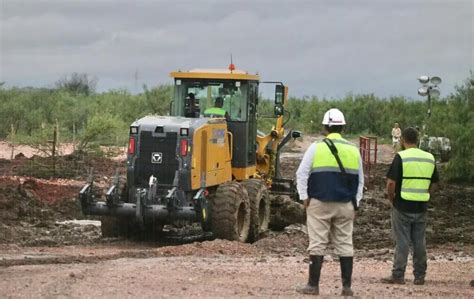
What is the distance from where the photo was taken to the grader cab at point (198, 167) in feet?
60.3

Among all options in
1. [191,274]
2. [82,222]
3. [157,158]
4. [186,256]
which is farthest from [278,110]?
[191,274]

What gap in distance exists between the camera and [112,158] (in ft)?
123

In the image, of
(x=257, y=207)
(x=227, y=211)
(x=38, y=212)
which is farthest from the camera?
(x=38, y=212)

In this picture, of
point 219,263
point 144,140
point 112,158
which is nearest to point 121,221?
point 144,140

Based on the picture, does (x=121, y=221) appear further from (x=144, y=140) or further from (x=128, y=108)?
(x=128, y=108)

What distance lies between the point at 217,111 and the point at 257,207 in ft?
6.39

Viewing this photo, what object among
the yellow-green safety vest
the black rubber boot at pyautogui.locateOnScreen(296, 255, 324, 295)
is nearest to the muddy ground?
the black rubber boot at pyautogui.locateOnScreen(296, 255, 324, 295)

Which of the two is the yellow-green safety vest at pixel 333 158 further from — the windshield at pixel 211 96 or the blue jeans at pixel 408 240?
the windshield at pixel 211 96

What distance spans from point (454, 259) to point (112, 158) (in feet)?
72.8

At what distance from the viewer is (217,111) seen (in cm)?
2030

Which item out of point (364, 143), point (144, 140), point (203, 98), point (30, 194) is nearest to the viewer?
point (144, 140)

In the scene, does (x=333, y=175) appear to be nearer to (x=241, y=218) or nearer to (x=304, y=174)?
(x=304, y=174)

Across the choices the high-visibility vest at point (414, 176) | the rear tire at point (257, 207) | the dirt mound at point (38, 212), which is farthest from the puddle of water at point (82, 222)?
the high-visibility vest at point (414, 176)

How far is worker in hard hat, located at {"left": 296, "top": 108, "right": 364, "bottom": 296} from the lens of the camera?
11.8 m
